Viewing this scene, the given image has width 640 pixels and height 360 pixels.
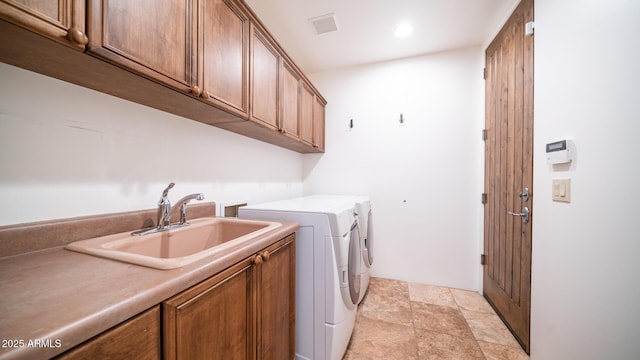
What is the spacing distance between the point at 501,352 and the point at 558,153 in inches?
53.7

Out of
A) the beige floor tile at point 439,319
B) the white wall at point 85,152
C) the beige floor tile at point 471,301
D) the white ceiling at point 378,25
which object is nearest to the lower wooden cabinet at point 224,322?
the white wall at point 85,152

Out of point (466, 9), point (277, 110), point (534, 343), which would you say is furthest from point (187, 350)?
point (466, 9)

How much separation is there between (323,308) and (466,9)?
2.53 m

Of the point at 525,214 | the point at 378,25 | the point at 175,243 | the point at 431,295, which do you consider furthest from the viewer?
the point at 431,295

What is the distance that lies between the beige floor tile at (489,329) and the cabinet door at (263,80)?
7.33 feet

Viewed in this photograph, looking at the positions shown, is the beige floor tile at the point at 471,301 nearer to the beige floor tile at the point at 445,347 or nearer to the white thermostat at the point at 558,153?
the beige floor tile at the point at 445,347

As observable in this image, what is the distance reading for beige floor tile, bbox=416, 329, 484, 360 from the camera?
1.43m

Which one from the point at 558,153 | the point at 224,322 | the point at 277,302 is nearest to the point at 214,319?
the point at 224,322

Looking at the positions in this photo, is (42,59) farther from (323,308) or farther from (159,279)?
(323,308)

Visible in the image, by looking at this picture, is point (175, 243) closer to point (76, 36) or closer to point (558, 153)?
point (76, 36)

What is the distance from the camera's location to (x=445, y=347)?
4.93 ft

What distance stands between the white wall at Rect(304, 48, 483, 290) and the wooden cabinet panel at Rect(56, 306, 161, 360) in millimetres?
2299

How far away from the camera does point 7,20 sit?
51 cm

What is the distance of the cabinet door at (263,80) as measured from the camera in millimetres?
1373
